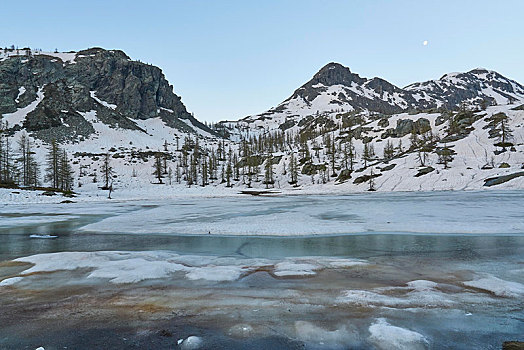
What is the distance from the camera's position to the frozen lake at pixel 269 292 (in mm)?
4500

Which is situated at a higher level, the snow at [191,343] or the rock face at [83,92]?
the rock face at [83,92]

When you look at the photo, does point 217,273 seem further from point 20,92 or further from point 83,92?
point 20,92

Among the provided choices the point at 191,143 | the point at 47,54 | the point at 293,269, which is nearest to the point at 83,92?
the point at 47,54

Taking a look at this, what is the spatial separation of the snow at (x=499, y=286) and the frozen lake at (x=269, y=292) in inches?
1.6

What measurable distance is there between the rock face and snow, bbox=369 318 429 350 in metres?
131

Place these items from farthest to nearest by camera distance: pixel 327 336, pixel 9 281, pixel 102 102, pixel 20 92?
pixel 102 102 < pixel 20 92 < pixel 9 281 < pixel 327 336

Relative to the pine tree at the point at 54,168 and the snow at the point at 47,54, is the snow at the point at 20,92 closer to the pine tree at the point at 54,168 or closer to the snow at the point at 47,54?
the snow at the point at 47,54

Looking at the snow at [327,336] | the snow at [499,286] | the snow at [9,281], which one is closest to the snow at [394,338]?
the snow at [327,336]

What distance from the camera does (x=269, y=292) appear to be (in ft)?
21.3

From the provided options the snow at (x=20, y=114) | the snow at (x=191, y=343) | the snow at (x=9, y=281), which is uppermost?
the snow at (x=20, y=114)

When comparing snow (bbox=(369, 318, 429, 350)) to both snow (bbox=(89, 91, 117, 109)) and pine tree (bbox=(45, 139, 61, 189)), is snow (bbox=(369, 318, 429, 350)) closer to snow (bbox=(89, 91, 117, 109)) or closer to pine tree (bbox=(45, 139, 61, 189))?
pine tree (bbox=(45, 139, 61, 189))

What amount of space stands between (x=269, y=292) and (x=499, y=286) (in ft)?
16.2

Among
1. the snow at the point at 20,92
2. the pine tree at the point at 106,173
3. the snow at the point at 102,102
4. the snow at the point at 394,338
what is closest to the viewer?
the snow at the point at 394,338

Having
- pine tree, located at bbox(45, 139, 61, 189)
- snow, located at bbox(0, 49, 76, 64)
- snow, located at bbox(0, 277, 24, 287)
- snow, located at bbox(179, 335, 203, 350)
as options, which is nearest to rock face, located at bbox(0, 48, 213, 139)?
snow, located at bbox(0, 49, 76, 64)
